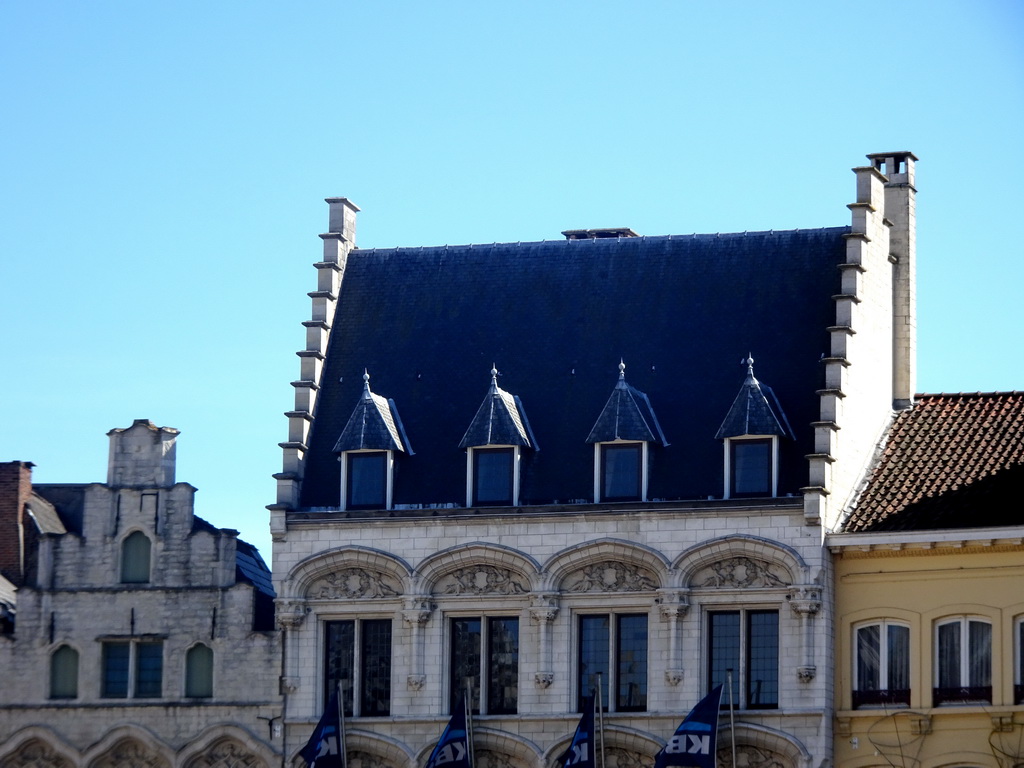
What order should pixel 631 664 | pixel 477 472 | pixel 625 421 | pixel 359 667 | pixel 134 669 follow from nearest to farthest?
pixel 631 664
pixel 625 421
pixel 359 667
pixel 477 472
pixel 134 669

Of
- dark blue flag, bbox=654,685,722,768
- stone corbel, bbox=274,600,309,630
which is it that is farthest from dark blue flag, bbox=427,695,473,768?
stone corbel, bbox=274,600,309,630

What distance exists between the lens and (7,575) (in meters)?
59.3

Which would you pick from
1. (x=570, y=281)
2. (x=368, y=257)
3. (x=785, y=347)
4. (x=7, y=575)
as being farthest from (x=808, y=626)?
(x=7, y=575)

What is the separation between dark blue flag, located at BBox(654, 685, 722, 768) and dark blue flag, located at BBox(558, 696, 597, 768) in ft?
4.29

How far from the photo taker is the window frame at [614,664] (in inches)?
2089

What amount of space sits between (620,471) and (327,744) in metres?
8.04

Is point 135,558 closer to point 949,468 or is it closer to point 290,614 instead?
point 290,614

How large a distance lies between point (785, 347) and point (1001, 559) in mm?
6693

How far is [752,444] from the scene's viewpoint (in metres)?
53.6

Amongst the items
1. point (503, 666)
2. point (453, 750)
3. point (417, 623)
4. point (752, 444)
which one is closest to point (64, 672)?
point (417, 623)

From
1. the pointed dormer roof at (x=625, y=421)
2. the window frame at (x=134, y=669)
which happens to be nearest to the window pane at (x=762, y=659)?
the pointed dormer roof at (x=625, y=421)

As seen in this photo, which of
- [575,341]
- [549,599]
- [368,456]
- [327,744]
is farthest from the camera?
[575,341]

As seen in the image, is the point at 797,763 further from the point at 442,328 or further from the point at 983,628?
the point at 442,328

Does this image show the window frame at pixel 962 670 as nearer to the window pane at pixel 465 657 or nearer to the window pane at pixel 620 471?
the window pane at pixel 620 471
